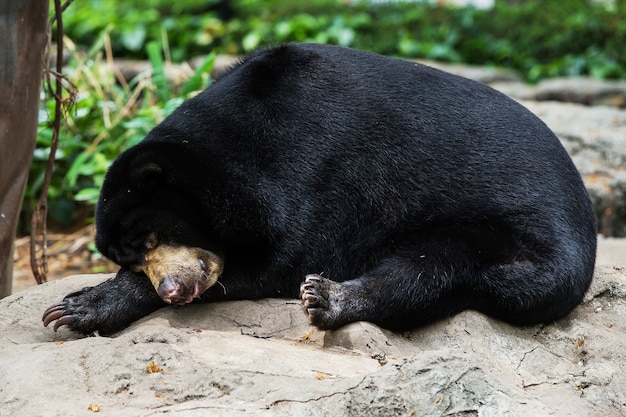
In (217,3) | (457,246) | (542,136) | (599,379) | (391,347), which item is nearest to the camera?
(599,379)

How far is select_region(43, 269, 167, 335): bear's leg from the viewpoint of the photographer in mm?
3838

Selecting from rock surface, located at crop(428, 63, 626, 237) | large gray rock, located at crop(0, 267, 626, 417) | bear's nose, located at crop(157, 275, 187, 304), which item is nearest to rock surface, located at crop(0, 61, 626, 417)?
large gray rock, located at crop(0, 267, 626, 417)

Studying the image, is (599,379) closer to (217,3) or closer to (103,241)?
(103,241)


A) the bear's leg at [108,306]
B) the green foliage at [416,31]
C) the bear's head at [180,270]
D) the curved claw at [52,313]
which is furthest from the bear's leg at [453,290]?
the green foliage at [416,31]

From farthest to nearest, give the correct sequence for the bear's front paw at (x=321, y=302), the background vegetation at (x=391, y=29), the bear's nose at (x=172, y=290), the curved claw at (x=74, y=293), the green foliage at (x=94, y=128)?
the background vegetation at (x=391, y=29), the green foliage at (x=94, y=128), the curved claw at (x=74, y=293), the bear's nose at (x=172, y=290), the bear's front paw at (x=321, y=302)

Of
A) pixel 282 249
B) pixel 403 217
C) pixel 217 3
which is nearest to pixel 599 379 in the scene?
pixel 403 217

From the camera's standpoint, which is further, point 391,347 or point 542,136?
point 542,136

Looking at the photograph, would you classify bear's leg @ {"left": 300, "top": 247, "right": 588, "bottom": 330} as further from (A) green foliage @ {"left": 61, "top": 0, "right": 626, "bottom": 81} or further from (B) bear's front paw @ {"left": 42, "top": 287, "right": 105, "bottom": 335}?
(A) green foliage @ {"left": 61, "top": 0, "right": 626, "bottom": 81}

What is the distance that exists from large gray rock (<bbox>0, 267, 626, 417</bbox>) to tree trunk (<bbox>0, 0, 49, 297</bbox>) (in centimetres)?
41

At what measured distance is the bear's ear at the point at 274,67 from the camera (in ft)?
13.9

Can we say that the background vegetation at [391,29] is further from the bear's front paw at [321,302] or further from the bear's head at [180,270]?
the bear's front paw at [321,302]

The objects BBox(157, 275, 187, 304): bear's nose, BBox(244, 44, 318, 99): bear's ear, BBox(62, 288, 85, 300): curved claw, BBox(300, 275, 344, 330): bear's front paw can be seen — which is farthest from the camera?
BBox(244, 44, 318, 99): bear's ear

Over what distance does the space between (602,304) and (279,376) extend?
1912 mm

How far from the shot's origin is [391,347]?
365cm
